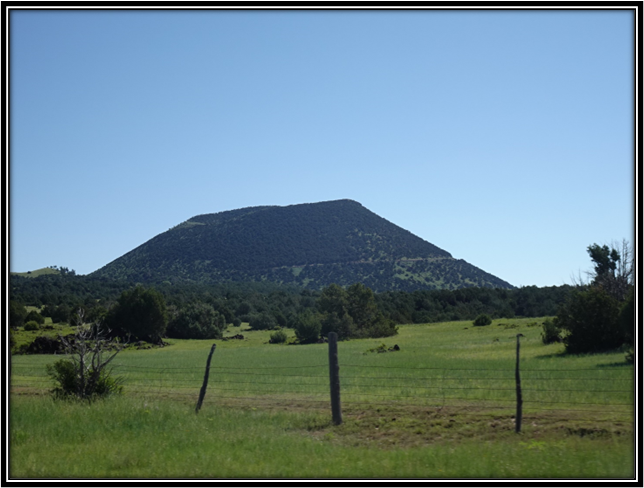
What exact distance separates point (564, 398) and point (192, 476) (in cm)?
923

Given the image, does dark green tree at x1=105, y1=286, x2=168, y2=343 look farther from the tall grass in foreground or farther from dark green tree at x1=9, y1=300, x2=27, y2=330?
the tall grass in foreground

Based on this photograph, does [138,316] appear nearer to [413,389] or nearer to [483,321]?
[483,321]

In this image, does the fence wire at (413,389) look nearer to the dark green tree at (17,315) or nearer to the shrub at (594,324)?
the shrub at (594,324)

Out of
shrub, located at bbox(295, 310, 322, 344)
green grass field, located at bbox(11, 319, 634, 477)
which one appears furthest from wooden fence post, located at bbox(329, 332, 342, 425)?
shrub, located at bbox(295, 310, 322, 344)

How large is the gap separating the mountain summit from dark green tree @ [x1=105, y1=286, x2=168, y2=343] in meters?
76.4

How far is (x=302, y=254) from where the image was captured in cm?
15538

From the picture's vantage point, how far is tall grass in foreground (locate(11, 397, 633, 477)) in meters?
7.34

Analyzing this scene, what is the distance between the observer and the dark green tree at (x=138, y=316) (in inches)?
2057

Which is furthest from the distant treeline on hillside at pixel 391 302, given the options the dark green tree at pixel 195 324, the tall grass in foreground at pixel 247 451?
the tall grass in foreground at pixel 247 451

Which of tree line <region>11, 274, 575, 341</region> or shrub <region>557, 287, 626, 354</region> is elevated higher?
shrub <region>557, 287, 626, 354</region>

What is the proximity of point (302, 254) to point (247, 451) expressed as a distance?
146m
